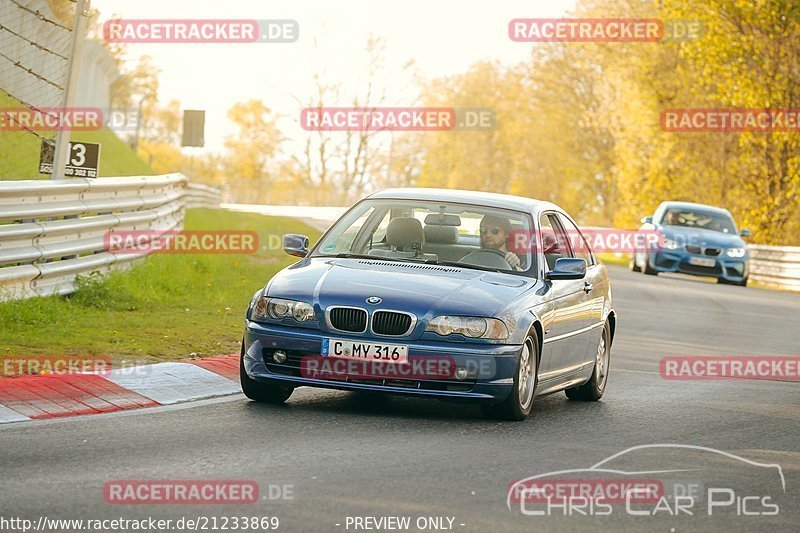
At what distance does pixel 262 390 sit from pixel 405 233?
1.62 meters

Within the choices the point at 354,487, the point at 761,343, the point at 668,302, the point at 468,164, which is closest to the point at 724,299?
the point at 668,302

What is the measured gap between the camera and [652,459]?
825 centimetres

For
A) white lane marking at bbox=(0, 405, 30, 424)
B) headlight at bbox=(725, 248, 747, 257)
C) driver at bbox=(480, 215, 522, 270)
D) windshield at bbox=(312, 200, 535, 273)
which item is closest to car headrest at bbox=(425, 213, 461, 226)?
windshield at bbox=(312, 200, 535, 273)

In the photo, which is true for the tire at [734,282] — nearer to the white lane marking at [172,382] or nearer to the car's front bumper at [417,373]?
the white lane marking at [172,382]

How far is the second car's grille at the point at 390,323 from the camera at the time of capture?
9.01 m

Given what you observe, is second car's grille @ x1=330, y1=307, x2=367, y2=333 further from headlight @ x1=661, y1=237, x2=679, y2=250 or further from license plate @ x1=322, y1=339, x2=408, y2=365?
headlight @ x1=661, y1=237, x2=679, y2=250

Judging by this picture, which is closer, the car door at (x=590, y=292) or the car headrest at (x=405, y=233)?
the car headrest at (x=405, y=233)

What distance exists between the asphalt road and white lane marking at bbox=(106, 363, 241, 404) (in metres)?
0.33

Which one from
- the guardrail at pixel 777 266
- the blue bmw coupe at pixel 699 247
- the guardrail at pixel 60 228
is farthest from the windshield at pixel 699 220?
the guardrail at pixel 60 228

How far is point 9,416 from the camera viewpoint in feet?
27.6

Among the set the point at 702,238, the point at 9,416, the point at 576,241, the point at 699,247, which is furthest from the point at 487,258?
the point at 702,238

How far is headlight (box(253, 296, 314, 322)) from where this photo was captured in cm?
916

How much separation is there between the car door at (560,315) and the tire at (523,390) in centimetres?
21
